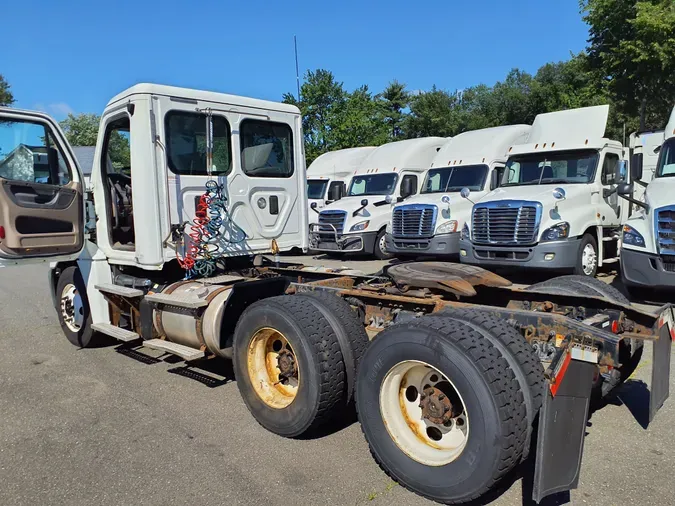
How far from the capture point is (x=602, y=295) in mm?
4426

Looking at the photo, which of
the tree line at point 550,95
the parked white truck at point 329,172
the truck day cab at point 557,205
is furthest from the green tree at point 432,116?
the truck day cab at point 557,205

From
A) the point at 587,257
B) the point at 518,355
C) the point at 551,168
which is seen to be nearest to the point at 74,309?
the point at 518,355

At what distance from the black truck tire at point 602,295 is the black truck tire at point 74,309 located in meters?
4.98

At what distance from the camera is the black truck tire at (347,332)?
3.99 m

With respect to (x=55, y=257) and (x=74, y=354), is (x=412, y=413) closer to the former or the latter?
(x=55, y=257)

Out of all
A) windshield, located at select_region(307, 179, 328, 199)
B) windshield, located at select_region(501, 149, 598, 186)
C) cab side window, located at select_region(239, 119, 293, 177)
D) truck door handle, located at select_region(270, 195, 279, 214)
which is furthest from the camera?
windshield, located at select_region(307, 179, 328, 199)

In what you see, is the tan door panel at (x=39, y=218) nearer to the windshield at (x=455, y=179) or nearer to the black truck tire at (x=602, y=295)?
the black truck tire at (x=602, y=295)

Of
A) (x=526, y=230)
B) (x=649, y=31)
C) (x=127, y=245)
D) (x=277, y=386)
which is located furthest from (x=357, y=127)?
(x=277, y=386)

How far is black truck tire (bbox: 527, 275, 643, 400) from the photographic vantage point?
412cm

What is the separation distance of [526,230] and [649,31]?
479 inches

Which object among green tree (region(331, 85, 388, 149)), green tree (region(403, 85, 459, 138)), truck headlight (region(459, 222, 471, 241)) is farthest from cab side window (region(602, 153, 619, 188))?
green tree (region(403, 85, 459, 138))

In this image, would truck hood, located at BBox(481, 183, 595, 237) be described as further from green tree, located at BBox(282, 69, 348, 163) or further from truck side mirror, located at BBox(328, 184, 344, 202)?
green tree, located at BBox(282, 69, 348, 163)

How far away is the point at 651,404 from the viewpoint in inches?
133

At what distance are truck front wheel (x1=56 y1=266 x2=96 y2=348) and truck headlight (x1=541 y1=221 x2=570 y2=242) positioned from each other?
749 centimetres
